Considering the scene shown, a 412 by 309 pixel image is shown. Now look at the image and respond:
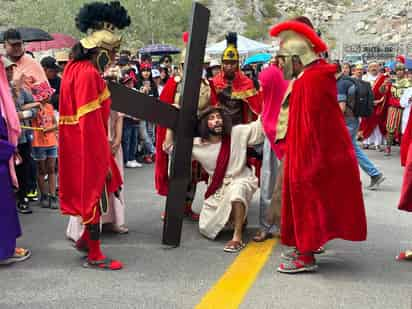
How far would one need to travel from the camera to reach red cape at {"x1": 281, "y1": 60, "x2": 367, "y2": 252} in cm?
452

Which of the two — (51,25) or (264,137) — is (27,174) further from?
(51,25)

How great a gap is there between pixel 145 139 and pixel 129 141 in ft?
2.29

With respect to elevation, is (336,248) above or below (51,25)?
below

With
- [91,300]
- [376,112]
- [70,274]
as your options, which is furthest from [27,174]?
[376,112]

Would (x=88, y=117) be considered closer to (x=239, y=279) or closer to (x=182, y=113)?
(x=182, y=113)

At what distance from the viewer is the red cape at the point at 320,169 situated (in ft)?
14.8

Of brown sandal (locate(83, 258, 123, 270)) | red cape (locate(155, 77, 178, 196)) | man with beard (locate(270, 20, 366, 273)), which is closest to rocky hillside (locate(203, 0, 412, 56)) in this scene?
red cape (locate(155, 77, 178, 196))

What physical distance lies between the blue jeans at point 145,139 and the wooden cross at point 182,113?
583 centimetres

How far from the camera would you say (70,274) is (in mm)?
4680

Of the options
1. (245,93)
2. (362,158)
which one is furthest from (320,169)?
(362,158)

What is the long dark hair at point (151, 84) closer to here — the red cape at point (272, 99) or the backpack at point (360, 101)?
the backpack at point (360, 101)

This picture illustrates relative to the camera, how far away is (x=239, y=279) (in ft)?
14.9

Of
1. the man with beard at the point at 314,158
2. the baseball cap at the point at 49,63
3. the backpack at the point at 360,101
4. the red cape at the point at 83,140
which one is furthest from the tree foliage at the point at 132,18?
the man with beard at the point at 314,158

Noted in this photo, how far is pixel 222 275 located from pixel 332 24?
59.1 meters
